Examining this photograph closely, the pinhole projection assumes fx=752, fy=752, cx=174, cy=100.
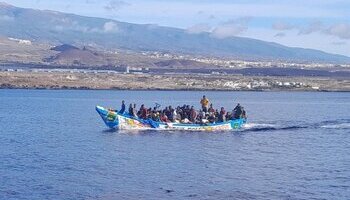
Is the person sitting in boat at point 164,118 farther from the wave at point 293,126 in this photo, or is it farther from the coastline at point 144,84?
the coastline at point 144,84

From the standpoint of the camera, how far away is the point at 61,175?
116ft

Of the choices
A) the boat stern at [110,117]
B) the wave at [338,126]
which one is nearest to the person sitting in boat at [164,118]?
the boat stern at [110,117]

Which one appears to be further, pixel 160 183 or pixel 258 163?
pixel 258 163

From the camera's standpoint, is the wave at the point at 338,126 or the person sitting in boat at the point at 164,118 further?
the wave at the point at 338,126

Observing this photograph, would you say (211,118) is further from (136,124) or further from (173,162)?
(173,162)

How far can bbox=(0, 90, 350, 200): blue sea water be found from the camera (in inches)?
1259

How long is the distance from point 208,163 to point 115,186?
923cm

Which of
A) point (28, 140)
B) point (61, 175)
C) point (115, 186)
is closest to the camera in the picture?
point (115, 186)

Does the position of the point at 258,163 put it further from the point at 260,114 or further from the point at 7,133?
the point at 260,114

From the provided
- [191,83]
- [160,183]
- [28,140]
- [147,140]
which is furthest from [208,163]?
[191,83]

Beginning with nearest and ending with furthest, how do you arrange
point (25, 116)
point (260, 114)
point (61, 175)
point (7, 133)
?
point (61, 175)
point (7, 133)
point (25, 116)
point (260, 114)

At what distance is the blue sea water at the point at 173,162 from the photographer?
32.0 metres

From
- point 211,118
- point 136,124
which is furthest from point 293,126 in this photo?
point 136,124

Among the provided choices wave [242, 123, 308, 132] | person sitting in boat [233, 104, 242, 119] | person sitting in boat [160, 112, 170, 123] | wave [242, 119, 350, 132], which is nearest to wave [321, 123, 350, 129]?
wave [242, 119, 350, 132]
